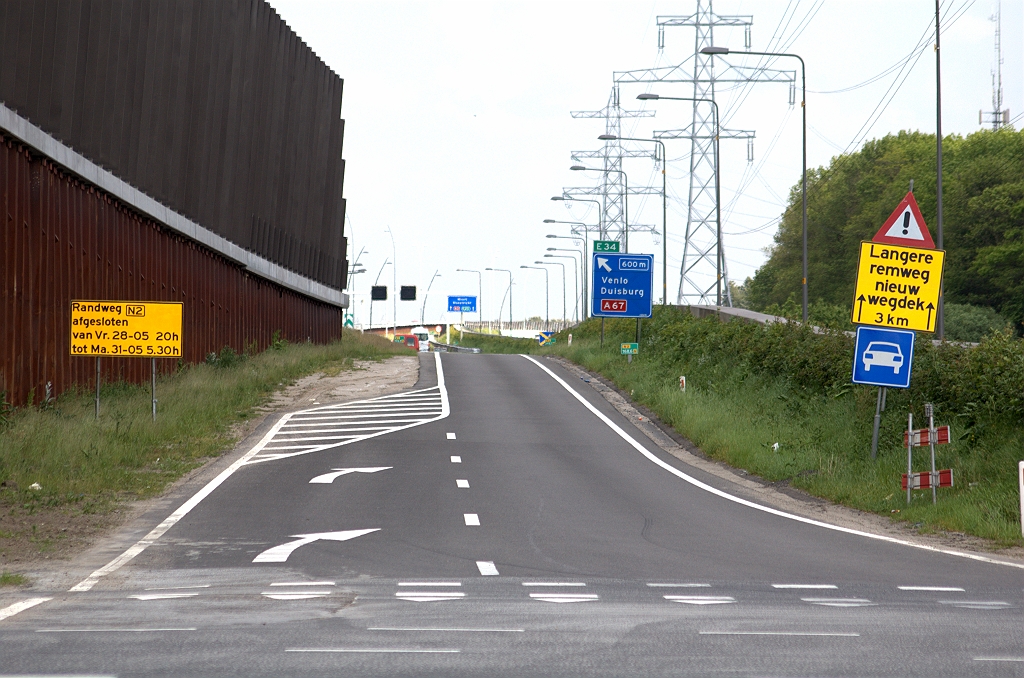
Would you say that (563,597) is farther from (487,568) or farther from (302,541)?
(302,541)

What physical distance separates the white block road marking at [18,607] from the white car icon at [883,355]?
12331 mm

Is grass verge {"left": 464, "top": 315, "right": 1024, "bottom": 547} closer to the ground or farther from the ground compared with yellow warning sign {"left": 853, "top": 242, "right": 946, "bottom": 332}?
closer to the ground

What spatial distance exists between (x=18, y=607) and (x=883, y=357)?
1280 cm

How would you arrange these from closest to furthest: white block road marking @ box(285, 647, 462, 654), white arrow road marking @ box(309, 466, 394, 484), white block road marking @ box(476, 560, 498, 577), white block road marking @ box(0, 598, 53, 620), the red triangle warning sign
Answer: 1. white block road marking @ box(285, 647, 462, 654)
2. white block road marking @ box(0, 598, 53, 620)
3. white block road marking @ box(476, 560, 498, 577)
4. the red triangle warning sign
5. white arrow road marking @ box(309, 466, 394, 484)

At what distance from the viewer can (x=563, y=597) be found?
9.59 meters

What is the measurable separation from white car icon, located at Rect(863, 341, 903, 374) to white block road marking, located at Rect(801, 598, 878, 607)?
27.9ft

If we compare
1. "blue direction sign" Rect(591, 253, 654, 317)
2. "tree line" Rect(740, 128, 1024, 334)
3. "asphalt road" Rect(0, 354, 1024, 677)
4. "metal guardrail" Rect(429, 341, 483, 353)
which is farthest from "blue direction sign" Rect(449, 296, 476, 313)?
"asphalt road" Rect(0, 354, 1024, 677)

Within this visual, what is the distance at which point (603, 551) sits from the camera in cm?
1258

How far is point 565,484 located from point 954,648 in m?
11.0

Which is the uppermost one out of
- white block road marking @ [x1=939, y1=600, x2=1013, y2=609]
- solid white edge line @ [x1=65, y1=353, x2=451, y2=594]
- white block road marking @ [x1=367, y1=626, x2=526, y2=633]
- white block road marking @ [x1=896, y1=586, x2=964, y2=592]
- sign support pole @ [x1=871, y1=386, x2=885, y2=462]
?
sign support pole @ [x1=871, y1=386, x2=885, y2=462]

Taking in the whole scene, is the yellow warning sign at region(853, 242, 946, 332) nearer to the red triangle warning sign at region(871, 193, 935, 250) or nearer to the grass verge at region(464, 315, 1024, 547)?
the red triangle warning sign at region(871, 193, 935, 250)

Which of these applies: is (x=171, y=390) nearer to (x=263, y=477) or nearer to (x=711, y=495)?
(x=263, y=477)

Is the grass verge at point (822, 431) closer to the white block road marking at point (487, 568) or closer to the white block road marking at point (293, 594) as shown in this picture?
the white block road marking at point (487, 568)

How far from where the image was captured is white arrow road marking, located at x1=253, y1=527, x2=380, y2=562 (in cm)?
1188
